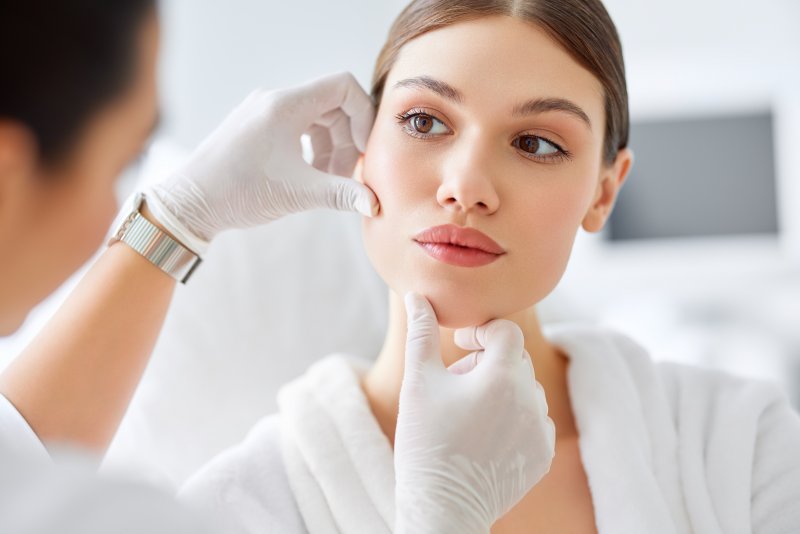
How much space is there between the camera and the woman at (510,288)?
109 centimetres

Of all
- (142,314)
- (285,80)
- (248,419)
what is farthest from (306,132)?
(285,80)

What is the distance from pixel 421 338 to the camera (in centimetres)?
103

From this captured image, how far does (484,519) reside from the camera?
0.96 m

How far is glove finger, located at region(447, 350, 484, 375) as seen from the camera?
1102 millimetres

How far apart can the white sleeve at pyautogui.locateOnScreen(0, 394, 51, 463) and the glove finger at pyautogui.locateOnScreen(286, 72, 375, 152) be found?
602 millimetres

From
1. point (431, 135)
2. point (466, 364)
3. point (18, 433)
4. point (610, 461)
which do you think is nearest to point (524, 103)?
point (431, 135)

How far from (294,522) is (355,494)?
10cm

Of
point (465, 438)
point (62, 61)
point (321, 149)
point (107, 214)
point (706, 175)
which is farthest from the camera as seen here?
point (706, 175)

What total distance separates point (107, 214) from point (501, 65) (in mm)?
567

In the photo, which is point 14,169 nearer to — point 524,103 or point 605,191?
point 524,103

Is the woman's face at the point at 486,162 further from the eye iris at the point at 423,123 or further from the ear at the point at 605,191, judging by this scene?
the ear at the point at 605,191

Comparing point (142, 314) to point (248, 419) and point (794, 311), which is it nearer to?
point (248, 419)

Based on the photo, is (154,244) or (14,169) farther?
(154,244)

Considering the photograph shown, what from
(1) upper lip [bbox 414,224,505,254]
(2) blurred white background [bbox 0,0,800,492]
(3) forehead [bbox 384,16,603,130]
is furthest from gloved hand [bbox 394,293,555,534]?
(2) blurred white background [bbox 0,0,800,492]
